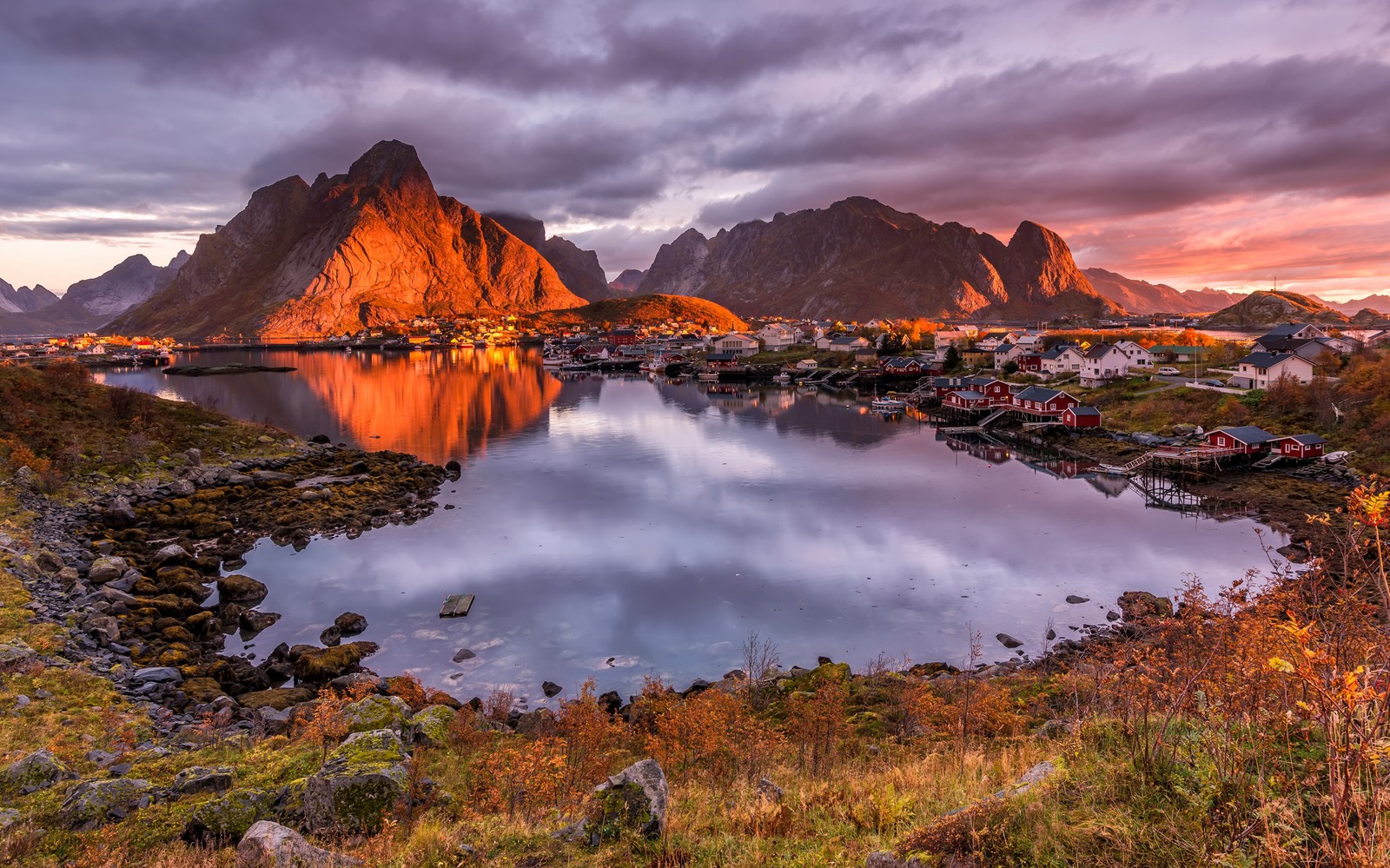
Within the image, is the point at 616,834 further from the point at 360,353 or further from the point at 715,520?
the point at 360,353

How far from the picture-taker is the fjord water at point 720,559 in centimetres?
2181

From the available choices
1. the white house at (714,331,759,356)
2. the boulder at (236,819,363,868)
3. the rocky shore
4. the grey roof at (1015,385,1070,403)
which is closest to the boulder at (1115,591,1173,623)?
the boulder at (236,819,363,868)

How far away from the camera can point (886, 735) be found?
46.9 feet

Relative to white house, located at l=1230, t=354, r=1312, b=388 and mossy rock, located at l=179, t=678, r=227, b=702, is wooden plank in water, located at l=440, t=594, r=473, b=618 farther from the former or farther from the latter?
white house, located at l=1230, t=354, r=1312, b=388

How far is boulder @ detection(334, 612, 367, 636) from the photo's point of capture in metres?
22.5

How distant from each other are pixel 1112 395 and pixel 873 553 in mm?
46935

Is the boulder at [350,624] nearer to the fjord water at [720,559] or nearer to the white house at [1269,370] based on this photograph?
the fjord water at [720,559]

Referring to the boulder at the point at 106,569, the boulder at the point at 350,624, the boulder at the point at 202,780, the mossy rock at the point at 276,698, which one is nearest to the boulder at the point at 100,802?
the boulder at the point at 202,780

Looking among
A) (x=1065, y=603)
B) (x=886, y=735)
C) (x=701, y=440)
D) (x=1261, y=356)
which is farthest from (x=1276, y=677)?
(x=1261, y=356)

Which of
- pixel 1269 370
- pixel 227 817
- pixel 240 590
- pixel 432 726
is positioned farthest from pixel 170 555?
pixel 1269 370

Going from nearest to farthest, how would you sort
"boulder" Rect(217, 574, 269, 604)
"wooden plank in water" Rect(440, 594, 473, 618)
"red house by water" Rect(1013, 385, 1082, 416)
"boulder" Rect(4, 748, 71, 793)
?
"boulder" Rect(4, 748, 71, 793), "wooden plank in water" Rect(440, 594, 473, 618), "boulder" Rect(217, 574, 269, 604), "red house by water" Rect(1013, 385, 1082, 416)

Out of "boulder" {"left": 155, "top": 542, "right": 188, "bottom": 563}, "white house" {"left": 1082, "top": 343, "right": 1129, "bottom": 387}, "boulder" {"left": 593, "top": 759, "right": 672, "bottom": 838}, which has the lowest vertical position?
"boulder" {"left": 155, "top": 542, "right": 188, "bottom": 563}

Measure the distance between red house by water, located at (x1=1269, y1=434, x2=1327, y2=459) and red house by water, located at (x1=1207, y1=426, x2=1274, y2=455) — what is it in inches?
24.7

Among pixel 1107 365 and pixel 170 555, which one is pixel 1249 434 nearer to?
pixel 1107 365
